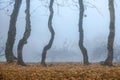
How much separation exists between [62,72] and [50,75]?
105 cm

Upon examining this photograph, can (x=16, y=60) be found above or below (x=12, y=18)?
below

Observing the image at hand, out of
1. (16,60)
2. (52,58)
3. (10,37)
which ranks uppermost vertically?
(10,37)

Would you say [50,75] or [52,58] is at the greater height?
[50,75]

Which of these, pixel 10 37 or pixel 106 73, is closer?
pixel 106 73

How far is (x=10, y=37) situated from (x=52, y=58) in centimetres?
6877

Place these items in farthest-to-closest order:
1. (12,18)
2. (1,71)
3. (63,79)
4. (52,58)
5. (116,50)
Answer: (52,58) < (116,50) < (12,18) < (1,71) < (63,79)

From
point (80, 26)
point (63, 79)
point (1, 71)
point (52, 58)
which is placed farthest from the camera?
point (52, 58)

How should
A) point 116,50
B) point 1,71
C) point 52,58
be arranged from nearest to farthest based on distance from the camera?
point 1,71 → point 116,50 → point 52,58

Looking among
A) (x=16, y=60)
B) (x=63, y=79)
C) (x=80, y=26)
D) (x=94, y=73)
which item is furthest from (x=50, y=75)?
(x=80, y=26)

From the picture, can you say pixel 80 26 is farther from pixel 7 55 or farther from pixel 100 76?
pixel 100 76

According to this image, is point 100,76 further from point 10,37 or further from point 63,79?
point 10,37

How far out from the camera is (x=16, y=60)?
31.1 metres

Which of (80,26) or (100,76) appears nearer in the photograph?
(100,76)

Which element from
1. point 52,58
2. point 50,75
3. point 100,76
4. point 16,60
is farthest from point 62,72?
point 52,58
